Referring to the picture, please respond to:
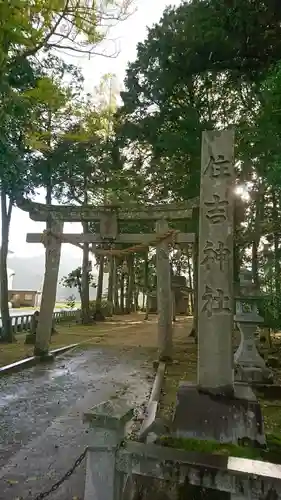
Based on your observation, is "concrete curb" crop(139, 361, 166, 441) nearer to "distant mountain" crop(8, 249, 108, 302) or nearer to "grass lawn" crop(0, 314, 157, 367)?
"grass lawn" crop(0, 314, 157, 367)

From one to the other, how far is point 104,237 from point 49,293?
225 centimetres

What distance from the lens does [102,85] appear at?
1619 centimetres

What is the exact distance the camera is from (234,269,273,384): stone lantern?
745cm

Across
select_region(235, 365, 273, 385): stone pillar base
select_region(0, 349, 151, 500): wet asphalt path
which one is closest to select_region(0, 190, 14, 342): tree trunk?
select_region(0, 349, 151, 500): wet asphalt path

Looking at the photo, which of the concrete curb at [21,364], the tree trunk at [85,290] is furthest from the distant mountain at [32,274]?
the concrete curb at [21,364]

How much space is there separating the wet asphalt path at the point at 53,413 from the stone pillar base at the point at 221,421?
3.22ft

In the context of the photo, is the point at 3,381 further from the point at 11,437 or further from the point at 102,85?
the point at 102,85

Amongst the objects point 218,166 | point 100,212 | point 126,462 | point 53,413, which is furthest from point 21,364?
point 218,166

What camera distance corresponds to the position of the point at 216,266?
412 centimetres

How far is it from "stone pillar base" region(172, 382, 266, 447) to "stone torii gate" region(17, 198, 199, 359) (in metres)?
6.47

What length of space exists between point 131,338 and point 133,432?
36.2 feet

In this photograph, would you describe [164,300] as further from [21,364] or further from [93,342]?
[93,342]

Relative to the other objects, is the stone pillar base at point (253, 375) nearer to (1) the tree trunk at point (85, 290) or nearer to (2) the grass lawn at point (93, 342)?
(2) the grass lawn at point (93, 342)

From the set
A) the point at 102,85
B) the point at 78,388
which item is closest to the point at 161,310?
the point at 78,388
